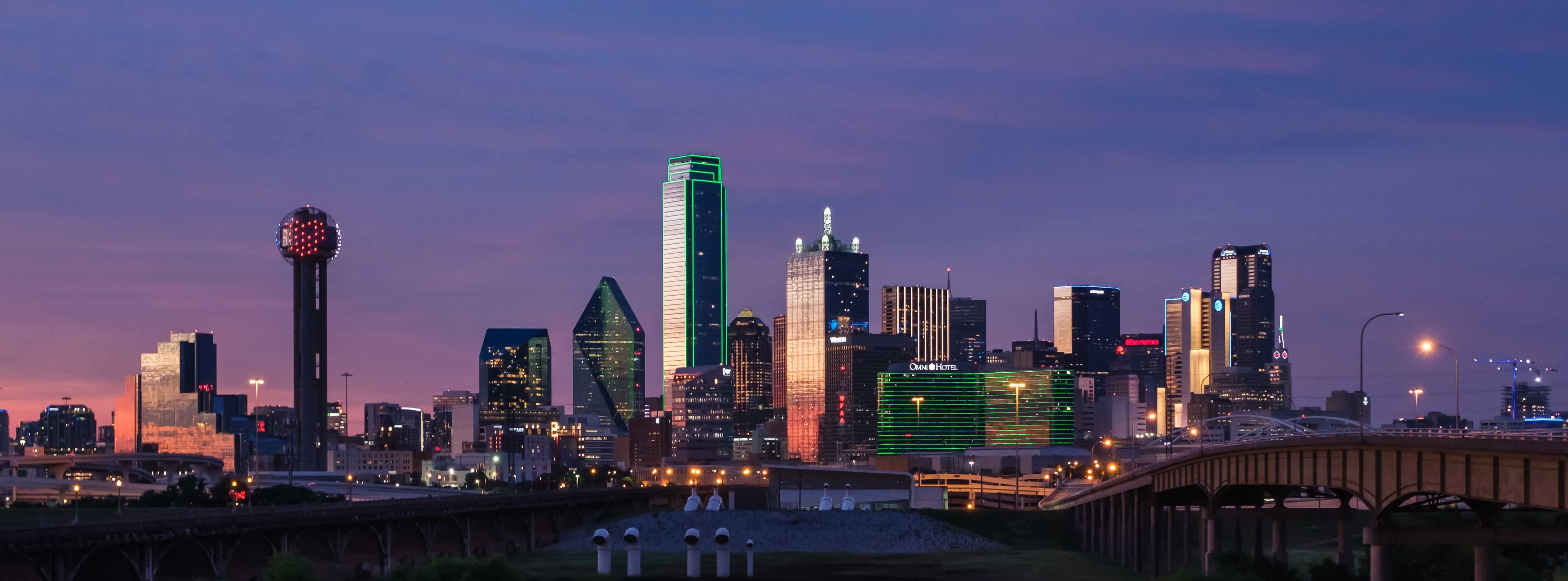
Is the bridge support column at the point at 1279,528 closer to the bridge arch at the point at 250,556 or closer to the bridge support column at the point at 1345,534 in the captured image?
the bridge support column at the point at 1345,534

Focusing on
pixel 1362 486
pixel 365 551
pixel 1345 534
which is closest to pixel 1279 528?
pixel 1345 534

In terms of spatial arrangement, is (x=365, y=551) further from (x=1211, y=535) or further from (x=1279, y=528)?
(x=1279, y=528)

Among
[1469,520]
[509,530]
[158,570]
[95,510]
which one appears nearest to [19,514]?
[95,510]

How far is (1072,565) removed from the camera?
137 metres

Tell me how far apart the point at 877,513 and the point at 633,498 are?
36592 mm

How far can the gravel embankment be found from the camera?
159m

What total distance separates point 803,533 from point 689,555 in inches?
1604

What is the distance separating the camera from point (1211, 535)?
115750mm

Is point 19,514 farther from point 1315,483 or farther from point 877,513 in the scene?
point 1315,483

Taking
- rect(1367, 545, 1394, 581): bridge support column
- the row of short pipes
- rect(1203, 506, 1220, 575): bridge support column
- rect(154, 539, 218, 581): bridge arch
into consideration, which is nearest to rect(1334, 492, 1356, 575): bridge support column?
rect(1203, 506, 1220, 575): bridge support column

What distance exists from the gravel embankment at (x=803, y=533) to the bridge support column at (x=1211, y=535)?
40343 mm

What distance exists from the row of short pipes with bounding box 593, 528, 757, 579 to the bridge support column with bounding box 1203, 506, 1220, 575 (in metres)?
31.6

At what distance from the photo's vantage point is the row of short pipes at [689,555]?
122688mm

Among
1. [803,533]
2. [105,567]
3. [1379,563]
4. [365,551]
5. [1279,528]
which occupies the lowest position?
[803,533]
